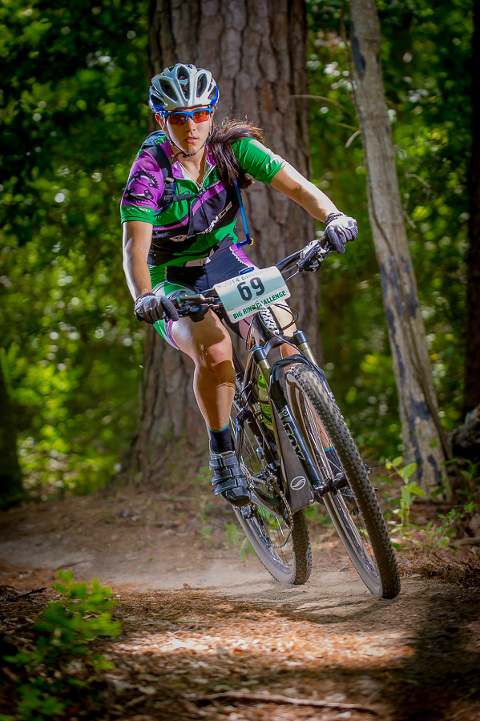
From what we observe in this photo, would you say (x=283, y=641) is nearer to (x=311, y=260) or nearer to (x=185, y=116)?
(x=311, y=260)

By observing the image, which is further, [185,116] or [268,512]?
[268,512]

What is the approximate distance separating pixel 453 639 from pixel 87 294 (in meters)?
5.80

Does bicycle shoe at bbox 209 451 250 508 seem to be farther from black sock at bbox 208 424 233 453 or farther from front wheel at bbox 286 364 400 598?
front wheel at bbox 286 364 400 598

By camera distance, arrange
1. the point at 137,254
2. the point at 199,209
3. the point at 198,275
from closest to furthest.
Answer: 1. the point at 137,254
2. the point at 199,209
3. the point at 198,275

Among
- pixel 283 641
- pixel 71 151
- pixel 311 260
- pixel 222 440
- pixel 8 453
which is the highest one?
pixel 71 151

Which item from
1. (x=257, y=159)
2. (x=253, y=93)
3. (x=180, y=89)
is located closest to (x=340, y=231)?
(x=257, y=159)

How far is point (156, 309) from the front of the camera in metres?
2.63

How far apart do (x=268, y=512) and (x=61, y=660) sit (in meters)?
1.63

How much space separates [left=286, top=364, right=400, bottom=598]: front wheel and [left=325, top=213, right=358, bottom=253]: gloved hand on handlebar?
0.53 metres

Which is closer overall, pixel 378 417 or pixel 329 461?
pixel 329 461

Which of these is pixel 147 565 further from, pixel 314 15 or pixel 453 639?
pixel 314 15

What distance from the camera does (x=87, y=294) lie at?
730cm

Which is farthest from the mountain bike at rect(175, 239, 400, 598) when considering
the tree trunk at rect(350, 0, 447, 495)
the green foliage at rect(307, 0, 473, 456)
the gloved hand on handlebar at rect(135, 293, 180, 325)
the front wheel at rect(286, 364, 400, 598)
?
the green foliage at rect(307, 0, 473, 456)

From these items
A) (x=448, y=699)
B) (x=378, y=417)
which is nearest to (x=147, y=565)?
(x=448, y=699)
